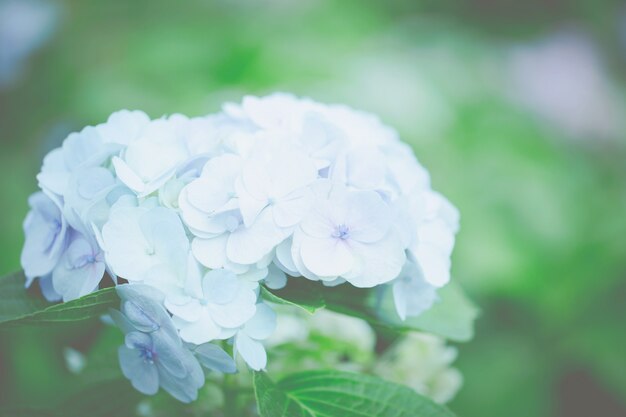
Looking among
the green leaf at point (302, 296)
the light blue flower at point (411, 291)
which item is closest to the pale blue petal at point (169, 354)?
the green leaf at point (302, 296)

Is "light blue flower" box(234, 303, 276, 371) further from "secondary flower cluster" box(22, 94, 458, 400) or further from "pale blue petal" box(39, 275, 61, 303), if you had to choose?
"pale blue petal" box(39, 275, 61, 303)

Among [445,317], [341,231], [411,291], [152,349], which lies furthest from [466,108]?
[152,349]

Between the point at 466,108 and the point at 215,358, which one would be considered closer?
the point at 215,358

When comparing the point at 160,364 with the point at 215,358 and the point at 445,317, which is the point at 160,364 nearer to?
the point at 215,358

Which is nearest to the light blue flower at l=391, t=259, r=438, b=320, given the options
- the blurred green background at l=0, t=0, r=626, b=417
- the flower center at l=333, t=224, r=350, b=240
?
the flower center at l=333, t=224, r=350, b=240

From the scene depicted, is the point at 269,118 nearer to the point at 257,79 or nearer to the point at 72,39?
the point at 257,79

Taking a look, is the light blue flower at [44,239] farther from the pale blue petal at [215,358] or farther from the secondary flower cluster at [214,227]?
the pale blue petal at [215,358]
